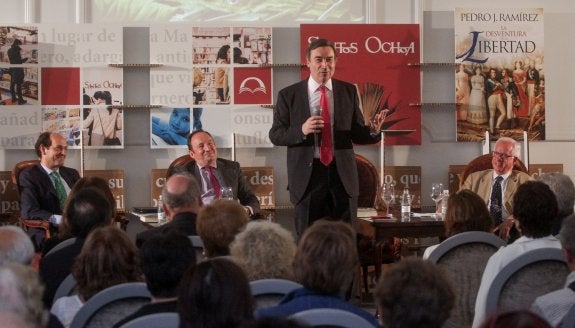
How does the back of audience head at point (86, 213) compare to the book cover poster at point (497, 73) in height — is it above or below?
below

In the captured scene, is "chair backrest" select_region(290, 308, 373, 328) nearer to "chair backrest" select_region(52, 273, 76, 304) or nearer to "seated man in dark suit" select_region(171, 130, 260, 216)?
"chair backrest" select_region(52, 273, 76, 304)

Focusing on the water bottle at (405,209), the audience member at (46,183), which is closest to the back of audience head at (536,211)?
the water bottle at (405,209)

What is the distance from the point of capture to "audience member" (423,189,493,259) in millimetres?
4441

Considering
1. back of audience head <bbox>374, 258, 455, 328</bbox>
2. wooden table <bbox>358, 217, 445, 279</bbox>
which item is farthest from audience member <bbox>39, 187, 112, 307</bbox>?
wooden table <bbox>358, 217, 445, 279</bbox>

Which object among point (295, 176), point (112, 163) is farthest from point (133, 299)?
point (112, 163)

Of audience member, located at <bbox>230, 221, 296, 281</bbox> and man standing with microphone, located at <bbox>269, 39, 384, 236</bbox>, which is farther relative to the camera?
man standing with microphone, located at <bbox>269, 39, 384, 236</bbox>

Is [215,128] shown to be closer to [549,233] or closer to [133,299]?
[549,233]

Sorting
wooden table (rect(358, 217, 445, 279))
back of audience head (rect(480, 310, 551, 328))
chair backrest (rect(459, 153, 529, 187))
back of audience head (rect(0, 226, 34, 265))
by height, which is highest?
chair backrest (rect(459, 153, 529, 187))

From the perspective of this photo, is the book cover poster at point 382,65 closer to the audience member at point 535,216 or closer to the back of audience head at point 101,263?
the audience member at point 535,216

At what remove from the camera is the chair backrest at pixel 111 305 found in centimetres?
304

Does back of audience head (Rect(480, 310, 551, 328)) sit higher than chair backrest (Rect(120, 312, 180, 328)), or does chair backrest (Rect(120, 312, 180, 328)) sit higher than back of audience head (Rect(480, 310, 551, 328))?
back of audience head (Rect(480, 310, 551, 328))

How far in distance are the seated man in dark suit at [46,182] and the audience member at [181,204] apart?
242 centimetres

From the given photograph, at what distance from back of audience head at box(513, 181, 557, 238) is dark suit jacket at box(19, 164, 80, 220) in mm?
4141

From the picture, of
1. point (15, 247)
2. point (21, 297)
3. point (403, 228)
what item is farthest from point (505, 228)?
point (21, 297)
